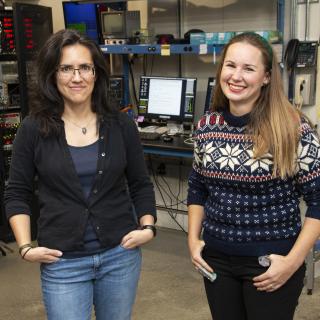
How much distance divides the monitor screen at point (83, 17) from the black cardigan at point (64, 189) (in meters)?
2.68

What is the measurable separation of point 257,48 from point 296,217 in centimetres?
52

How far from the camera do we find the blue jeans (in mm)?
1505

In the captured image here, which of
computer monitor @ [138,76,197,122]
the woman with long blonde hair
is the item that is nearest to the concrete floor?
computer monitor @ [138,76,197,122]

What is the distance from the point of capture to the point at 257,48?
4.75 feet

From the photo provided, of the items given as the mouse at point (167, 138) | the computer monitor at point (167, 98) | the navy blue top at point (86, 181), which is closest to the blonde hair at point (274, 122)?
the navy blue top at point (86, 181)

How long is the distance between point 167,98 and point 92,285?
8.39 ft

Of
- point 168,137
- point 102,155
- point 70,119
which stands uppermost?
point 70,119

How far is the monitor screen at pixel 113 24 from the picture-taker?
394 centimetres

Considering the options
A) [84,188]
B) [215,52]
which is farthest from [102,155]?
[215,52]

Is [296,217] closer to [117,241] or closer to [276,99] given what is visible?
[276,99]

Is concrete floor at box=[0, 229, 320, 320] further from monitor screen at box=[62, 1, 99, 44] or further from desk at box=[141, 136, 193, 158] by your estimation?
monitor screen at box=[62, 1, 99, 44]

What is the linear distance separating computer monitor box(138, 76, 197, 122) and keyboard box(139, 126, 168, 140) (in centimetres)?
9

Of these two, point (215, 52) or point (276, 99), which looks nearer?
point (276, 99)

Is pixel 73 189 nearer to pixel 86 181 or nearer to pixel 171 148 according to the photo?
pixel 86 181
